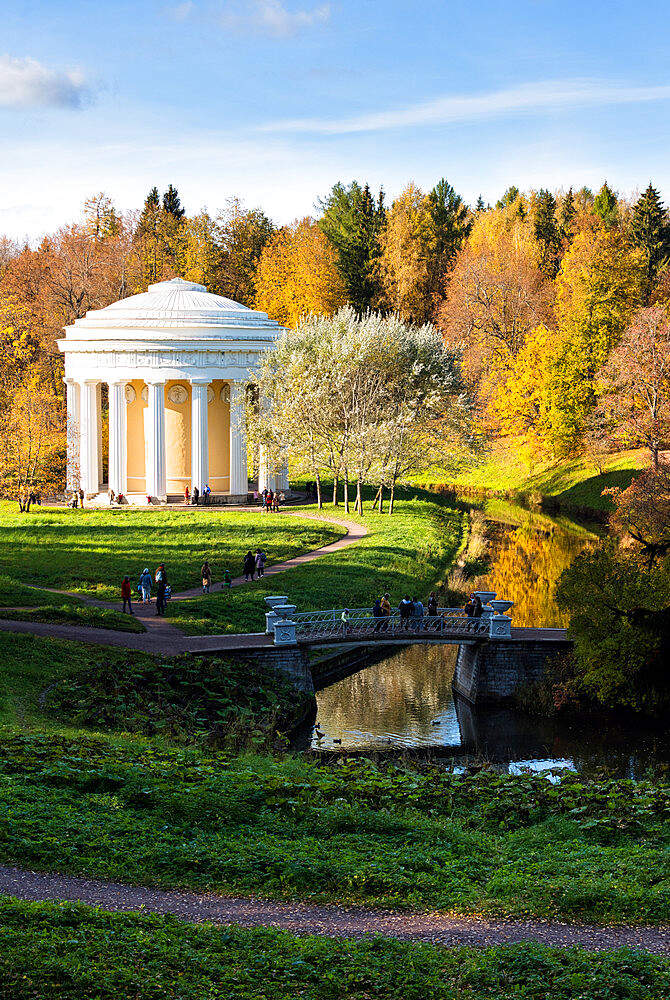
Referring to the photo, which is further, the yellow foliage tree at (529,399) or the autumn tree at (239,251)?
the autumn tree at (239,251)

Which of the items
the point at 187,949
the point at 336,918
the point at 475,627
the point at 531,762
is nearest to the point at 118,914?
the point at 187,949

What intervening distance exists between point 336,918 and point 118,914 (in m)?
2.30

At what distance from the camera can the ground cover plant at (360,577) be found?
108ft

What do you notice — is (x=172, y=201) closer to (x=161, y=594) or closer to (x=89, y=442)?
(x=89, y=442)

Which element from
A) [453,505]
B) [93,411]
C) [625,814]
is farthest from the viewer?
[453,505]

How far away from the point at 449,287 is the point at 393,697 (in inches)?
2348

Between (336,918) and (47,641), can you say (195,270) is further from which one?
(336,918)

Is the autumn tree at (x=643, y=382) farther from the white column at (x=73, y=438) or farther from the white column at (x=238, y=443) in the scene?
the white column at (x=73, y=438)

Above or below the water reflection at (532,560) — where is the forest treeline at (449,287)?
above

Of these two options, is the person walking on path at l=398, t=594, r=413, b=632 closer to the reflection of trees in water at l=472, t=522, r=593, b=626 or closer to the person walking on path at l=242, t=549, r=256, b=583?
the reflection of trees in water at l=472, t=522, r=593, b=626

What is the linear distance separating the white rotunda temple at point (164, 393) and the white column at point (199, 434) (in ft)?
0.17

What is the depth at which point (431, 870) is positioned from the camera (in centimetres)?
1334

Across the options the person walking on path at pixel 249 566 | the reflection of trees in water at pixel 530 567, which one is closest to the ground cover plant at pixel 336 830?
the reflection of trees in water at pixel 530 567

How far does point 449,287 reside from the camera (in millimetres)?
85062
